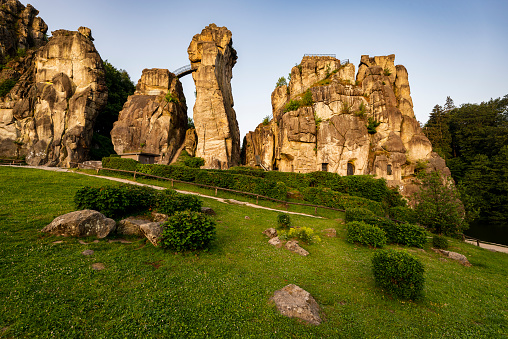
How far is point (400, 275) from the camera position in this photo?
18.1 ft

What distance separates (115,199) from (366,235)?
12188 mm

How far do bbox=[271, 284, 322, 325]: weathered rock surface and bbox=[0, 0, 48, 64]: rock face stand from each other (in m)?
64.0

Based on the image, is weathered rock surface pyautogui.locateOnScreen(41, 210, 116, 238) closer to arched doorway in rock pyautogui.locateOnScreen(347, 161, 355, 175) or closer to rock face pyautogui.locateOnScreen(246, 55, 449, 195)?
rock face pyautogui.locateOnScreen(246, 55, 449, 195)

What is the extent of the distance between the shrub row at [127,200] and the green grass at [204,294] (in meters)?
1.57

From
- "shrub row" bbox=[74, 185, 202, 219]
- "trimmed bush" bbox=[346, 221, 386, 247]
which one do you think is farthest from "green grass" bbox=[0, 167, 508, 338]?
"trimmed bush" bbox=[346, 221, 386, 247]

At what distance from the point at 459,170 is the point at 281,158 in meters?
39.4

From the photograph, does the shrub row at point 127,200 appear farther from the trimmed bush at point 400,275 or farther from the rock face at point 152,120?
the rock face at point 152,120

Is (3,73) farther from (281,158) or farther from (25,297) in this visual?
(25,297)

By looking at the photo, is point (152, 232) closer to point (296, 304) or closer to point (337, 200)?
point (296, 304)

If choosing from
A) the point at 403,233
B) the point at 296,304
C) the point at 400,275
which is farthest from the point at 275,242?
the point at 403,233

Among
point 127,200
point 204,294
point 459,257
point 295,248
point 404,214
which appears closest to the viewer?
point 204,294

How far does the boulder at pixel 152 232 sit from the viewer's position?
702cm

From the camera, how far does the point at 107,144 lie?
43625 mm

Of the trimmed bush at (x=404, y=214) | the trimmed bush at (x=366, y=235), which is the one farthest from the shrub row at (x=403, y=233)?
the trimmed bush at (x=404, y=214)
